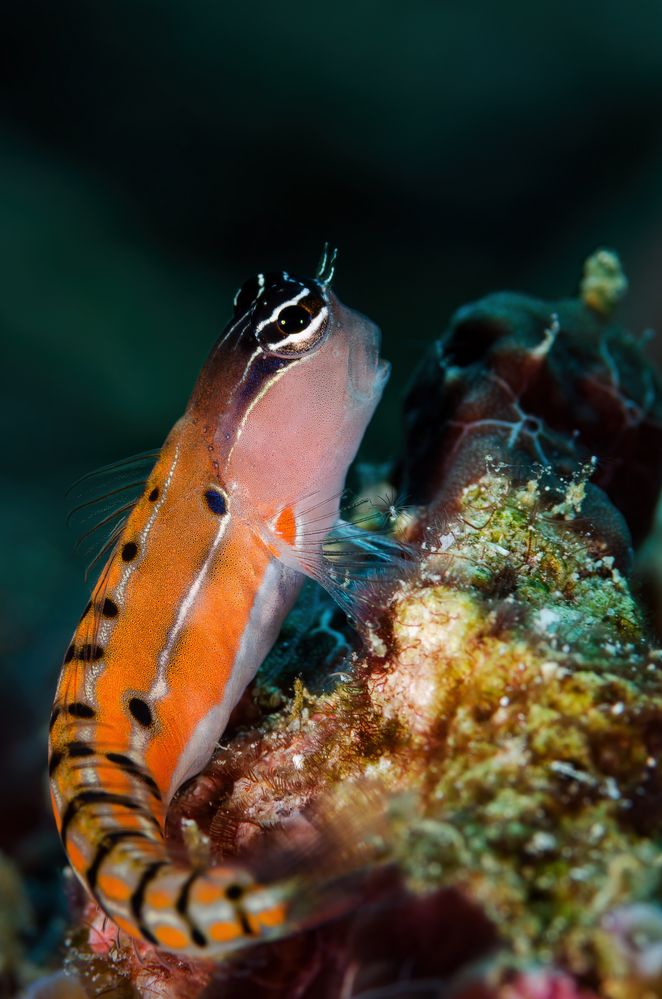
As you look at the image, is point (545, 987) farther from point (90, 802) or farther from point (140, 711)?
point (140, 711)

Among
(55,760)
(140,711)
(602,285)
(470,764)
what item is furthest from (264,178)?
(470,764)

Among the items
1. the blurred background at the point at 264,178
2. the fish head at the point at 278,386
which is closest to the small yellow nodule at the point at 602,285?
the fish head at the point at 278,386

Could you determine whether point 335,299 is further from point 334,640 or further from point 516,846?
point 516,846

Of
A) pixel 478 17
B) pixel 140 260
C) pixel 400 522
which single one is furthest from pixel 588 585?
pixel 140 260

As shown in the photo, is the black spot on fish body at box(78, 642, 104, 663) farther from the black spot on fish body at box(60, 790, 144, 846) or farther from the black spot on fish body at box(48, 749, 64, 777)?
the black spot on fish body at box(60, 790, 144, 846)

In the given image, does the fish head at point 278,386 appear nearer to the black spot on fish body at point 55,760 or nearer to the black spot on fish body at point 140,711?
the black spot on fish body at point 140,711
